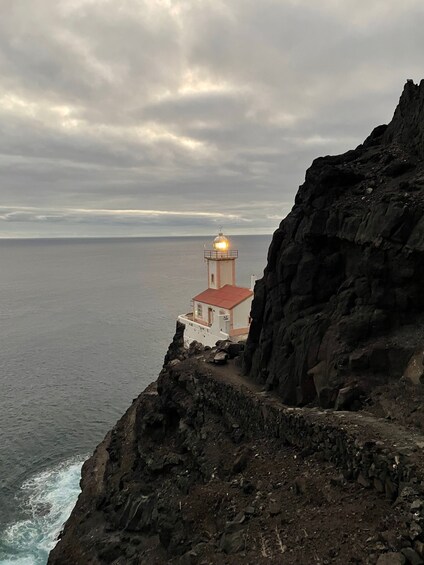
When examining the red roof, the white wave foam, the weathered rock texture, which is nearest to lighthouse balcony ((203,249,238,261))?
the red roof

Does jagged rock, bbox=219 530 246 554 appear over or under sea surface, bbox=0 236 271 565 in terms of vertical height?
over

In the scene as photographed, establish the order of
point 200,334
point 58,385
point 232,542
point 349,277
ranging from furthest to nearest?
1. point 58,385
2. point 200,334
3. point 349,277
4. point 232,542

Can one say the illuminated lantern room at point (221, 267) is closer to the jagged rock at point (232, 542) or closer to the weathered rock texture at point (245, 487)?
Result: the weathered rock texture at point (245, 487)

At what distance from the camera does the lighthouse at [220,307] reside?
51994 millimetres

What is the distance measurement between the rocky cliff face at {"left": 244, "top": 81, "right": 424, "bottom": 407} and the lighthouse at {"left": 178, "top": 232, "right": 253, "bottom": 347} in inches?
1055

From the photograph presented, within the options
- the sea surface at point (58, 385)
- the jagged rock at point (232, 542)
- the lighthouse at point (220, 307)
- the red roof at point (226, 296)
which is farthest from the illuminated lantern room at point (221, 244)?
the jagged rock at point (232, 542)

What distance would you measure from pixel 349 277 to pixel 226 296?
117 feet

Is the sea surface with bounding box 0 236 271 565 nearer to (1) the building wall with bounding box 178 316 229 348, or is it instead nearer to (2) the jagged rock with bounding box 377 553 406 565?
(1) the building wall with bounding box 178 316 229 348

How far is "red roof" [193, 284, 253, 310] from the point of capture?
173 ft

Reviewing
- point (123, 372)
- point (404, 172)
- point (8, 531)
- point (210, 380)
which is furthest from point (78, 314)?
point (404, 172)

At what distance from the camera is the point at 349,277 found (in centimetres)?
2014

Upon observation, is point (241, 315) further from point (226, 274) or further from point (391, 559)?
point (391, 559)

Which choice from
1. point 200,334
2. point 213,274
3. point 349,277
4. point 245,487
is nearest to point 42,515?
point 245,487

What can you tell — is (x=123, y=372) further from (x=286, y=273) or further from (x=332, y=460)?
(x=332, y=460)
